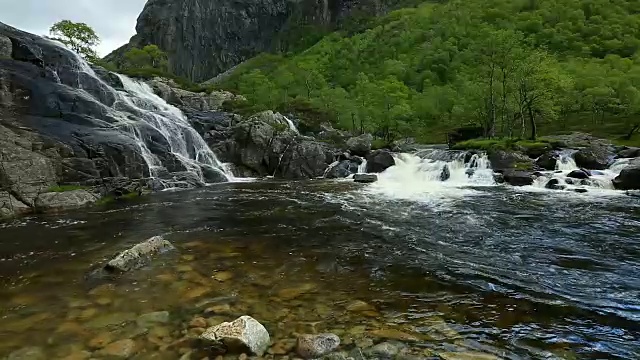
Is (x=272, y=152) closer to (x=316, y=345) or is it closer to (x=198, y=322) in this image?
(x=198, y=322)

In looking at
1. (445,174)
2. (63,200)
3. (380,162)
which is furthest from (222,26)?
(63,200)

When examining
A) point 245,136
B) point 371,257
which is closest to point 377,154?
point 245,136

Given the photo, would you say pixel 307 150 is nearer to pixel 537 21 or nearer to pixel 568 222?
pixel 568 222

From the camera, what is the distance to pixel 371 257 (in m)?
10.4

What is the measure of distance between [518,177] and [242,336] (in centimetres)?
2689

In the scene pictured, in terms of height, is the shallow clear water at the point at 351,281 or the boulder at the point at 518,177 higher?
the boulder at the point at 518,177

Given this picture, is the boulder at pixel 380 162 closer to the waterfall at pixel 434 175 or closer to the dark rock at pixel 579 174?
the waterfall at pixel 434 175

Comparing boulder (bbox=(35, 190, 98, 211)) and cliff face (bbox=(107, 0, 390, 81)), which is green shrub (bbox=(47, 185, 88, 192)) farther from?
cliff face (bbox=(107, 0, 390, 81))

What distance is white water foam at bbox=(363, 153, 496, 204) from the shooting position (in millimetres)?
24520

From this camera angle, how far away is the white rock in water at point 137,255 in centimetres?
929

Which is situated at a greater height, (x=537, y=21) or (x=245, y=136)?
(x=537, y=21)

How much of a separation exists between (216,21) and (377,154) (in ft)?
528

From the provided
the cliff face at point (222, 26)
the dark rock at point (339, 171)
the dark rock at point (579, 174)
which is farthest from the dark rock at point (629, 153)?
the cliff face at point (222, 26)

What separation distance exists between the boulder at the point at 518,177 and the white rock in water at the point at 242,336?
26197 mm
